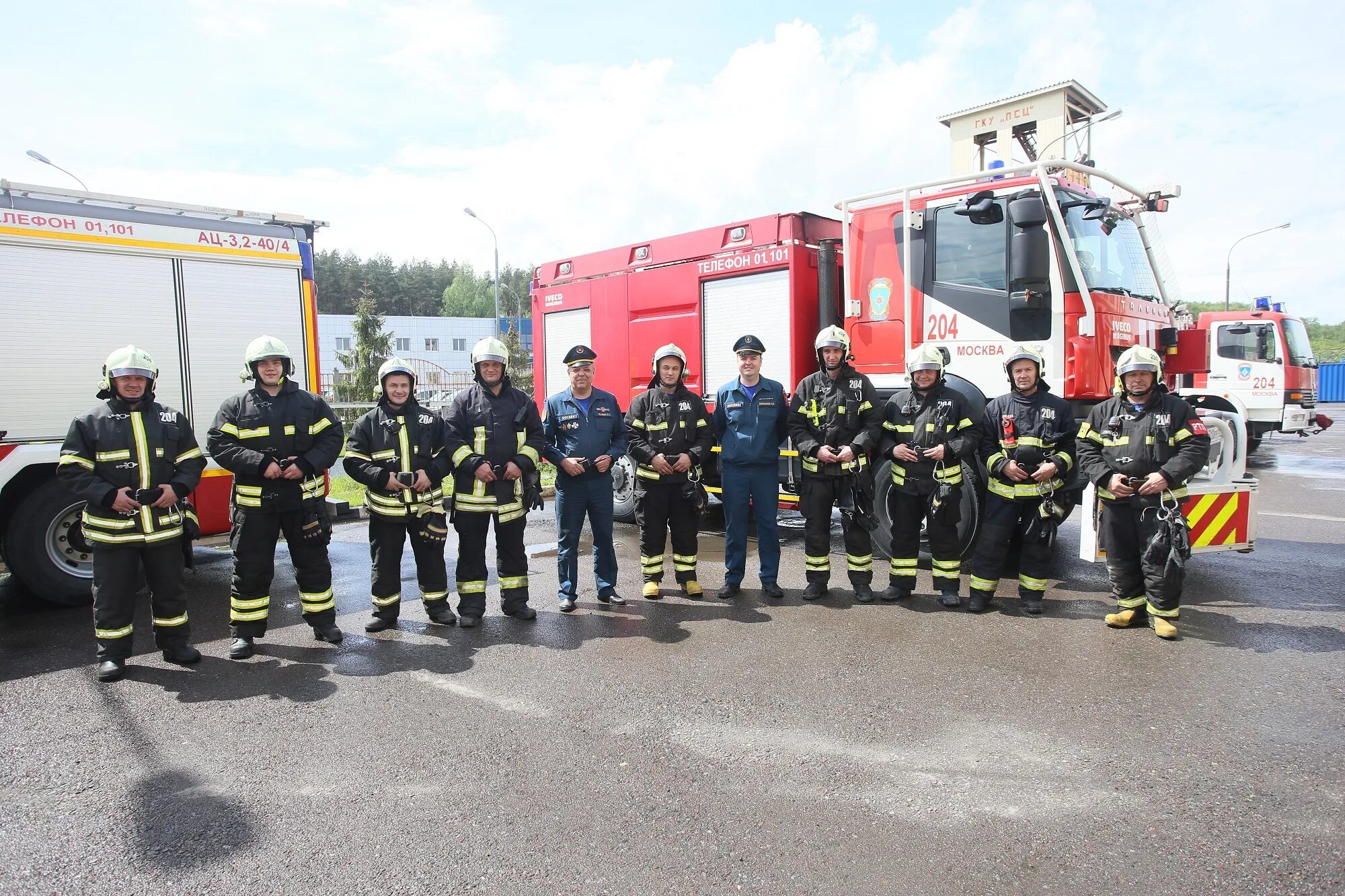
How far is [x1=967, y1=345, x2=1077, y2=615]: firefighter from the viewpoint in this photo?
5.26 m

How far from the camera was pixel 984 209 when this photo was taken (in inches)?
234

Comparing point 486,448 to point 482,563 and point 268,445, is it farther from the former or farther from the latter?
point 268,445

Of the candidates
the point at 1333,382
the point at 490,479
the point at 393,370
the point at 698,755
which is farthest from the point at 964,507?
the point at 1333,382

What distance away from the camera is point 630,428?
5938 millimetres

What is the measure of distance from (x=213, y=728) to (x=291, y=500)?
4.85 feet

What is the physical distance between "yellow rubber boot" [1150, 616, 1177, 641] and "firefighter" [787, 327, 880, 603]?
5.52ft

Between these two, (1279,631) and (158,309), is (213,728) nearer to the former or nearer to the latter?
(158,309)

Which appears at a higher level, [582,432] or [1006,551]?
[582,432]

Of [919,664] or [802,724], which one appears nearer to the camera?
[802,724]

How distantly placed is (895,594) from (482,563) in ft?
9.05

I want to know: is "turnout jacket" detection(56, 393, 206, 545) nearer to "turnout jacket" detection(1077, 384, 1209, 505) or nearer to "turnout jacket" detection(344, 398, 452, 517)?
"turnout jacket" detection(344, 398, 452, 517)

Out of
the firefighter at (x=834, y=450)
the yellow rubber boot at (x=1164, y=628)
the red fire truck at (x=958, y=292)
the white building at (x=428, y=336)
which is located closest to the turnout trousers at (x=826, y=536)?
the firefighter at (x=834, y=450)

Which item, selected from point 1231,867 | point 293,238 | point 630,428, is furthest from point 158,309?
point 1231,867

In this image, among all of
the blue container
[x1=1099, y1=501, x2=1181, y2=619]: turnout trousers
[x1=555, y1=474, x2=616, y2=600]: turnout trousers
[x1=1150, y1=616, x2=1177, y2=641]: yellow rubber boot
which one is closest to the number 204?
[x1=1099, y1=501, x2=1181, y2=619]: turnout trousers
